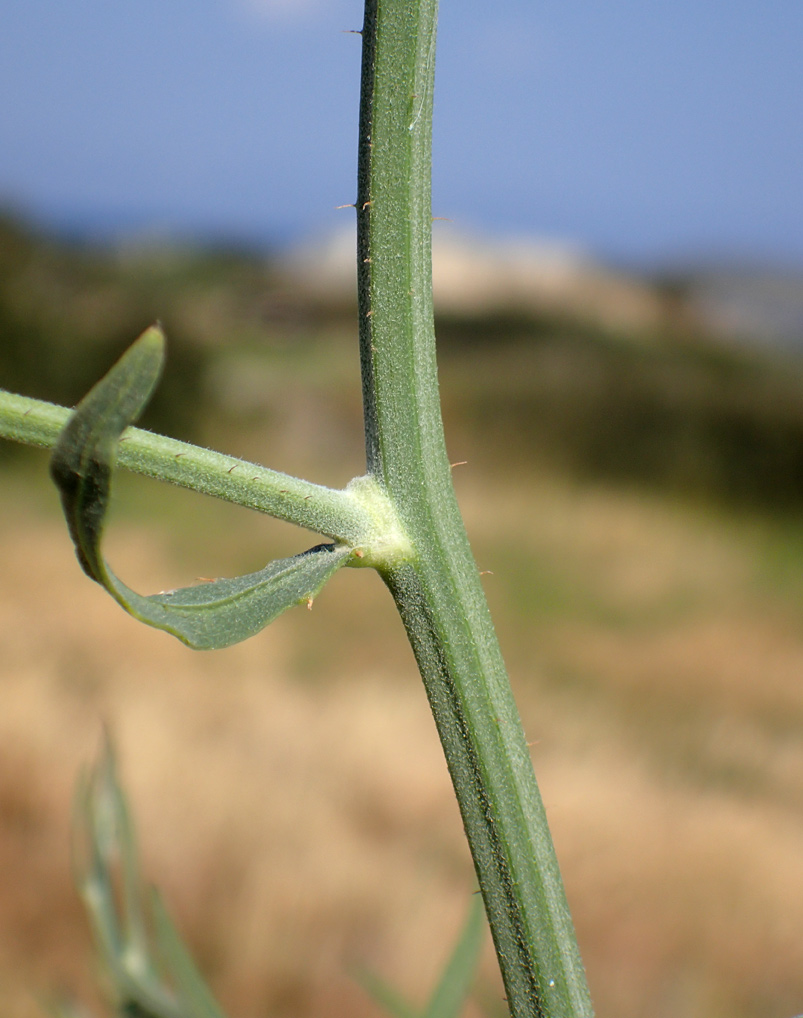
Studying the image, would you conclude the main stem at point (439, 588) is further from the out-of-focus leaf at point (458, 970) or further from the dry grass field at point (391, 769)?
the dry grass field at point (391, 769)

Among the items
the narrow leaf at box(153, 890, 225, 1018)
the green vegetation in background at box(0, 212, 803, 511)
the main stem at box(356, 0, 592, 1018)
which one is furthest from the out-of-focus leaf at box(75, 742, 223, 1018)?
the green vegetation in background at box(0, 212, 803, 511)

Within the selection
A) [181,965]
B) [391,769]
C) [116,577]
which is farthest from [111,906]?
[391,769]

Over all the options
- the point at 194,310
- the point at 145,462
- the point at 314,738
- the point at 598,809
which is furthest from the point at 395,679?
the point at 194,310

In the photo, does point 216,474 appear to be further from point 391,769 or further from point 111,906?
point 391,769

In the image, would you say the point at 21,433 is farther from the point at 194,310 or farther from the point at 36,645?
the point at 194,310

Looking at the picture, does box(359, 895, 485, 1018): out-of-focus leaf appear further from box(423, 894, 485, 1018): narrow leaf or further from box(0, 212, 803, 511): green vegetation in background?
box(0, 212, 803, 511): green vegetation in background

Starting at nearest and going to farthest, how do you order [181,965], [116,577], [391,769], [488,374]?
[116,577] < [181,965] < [391,769] < [488,374]

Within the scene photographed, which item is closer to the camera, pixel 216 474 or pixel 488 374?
pixel 216 474
